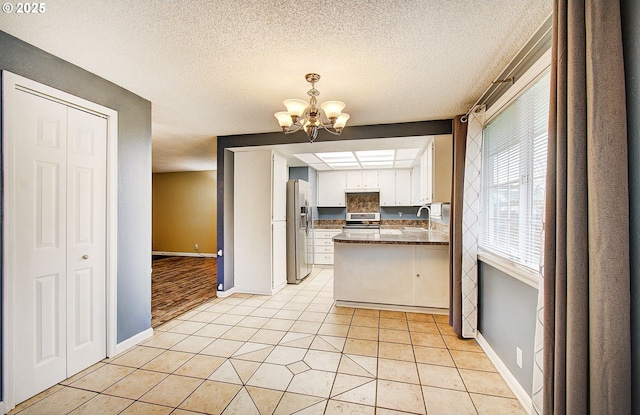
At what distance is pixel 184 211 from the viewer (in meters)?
7.56

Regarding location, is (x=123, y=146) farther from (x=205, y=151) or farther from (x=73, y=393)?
(x=205, y=151)

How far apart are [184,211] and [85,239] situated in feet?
18.8

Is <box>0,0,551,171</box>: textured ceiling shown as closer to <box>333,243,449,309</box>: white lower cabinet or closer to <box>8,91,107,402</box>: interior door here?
<box>8,91,107,402</box>: interior door

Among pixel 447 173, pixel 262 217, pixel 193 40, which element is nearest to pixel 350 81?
pixel 193 40

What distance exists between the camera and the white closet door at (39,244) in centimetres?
176

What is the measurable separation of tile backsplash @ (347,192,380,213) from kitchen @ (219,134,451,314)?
A: 155 millimetres

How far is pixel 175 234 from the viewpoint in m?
7.65

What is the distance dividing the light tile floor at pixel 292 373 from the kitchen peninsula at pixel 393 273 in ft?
0.90

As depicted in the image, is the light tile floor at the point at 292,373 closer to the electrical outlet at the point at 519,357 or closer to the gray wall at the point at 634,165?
the electrical outlet at the point at 519,357

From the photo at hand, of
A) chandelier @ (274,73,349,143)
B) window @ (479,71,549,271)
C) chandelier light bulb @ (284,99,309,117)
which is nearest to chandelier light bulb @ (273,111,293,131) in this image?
chandelier @ (274,73,349,143)

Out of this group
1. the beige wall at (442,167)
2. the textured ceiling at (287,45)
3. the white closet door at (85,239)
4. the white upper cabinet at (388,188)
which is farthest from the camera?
the white upper cabinet at (388,188)

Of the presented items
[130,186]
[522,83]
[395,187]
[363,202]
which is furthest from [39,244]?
[395,187]

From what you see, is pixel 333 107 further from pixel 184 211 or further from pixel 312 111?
pixel 184 211

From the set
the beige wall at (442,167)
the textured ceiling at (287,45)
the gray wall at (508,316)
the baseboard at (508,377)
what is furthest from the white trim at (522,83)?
the baseboard at (508,377)
